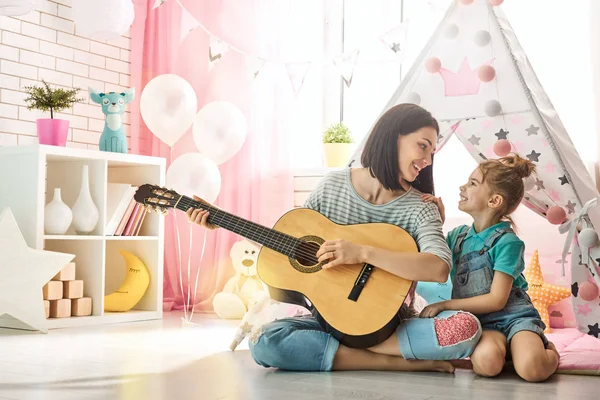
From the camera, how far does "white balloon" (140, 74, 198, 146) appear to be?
3854mm

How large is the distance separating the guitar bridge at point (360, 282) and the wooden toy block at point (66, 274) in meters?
1.75

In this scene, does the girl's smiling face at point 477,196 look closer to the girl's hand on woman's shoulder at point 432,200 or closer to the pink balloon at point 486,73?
the girl's hand on woman's shoulder at point 432,200

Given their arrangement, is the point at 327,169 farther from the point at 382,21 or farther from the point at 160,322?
the point at 160,322

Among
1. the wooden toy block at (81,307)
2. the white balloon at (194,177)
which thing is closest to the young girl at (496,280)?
the white balloon at (194,177)

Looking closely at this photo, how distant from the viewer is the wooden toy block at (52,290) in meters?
3.37

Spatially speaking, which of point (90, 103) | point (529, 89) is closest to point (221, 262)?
point (90, 103)

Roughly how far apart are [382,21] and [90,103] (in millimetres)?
1660

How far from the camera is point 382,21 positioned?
13.7ft

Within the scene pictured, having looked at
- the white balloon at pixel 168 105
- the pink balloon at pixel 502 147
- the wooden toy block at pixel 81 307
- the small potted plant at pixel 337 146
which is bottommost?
the wooden toy block at pixel 81 307

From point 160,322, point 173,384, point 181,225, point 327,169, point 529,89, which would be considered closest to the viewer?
point 173,384

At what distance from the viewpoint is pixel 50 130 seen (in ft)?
11.4

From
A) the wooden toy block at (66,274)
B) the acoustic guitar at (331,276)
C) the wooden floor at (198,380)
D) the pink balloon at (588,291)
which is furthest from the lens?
the wooden toy block at (66,274)

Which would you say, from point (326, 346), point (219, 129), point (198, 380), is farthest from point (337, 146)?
point (198, 380)

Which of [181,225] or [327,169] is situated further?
[181,225]
